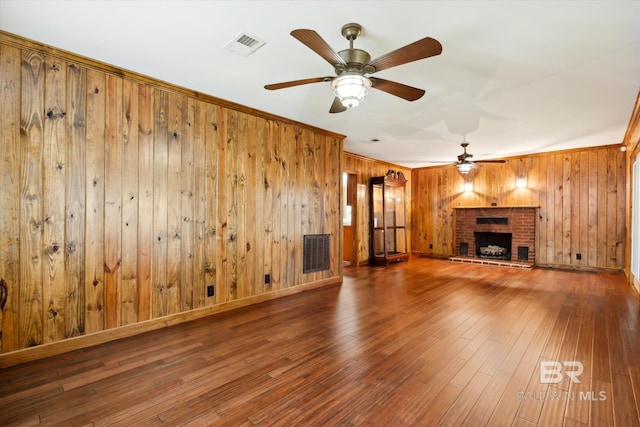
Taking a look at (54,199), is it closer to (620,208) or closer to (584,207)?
(584,207)

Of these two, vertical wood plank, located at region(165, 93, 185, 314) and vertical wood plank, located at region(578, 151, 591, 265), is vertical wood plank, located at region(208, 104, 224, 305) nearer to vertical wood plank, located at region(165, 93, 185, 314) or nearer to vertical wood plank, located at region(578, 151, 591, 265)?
vertical wood plank, located at region(165, 93, 185, 314)

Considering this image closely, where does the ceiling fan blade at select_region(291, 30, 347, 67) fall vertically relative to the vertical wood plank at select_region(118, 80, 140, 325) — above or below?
above

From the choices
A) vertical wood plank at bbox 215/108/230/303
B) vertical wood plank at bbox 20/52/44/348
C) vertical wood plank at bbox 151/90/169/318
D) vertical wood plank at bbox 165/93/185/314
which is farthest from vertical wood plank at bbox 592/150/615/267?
vertical wood plank at bbox 20/52/44/348

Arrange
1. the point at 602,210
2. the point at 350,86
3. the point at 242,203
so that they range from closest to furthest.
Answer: the point at 350,86 < the point at 242,203 < the point at 602,210

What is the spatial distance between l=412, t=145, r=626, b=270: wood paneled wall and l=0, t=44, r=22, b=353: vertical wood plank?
8.64 m

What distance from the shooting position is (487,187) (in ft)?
26.1

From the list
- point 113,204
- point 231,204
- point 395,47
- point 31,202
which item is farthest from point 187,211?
point 395,47

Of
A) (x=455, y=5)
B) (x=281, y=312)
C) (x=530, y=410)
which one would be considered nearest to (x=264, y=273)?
(x=281, y=312)

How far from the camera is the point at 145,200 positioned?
319 cm

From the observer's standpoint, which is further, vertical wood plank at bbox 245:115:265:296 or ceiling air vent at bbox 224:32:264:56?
vertical wood plank at bbox 245:115:265:296

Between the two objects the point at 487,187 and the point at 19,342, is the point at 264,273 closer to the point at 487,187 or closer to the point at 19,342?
the point at 19,342

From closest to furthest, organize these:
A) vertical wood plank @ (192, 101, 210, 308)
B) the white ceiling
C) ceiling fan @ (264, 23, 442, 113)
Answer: ceiling fan @ (264, 23, 442, 113), the white ceiling, vertical wood plank @ (192, 101, 210, 308)

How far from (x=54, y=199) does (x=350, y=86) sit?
8.91 ft

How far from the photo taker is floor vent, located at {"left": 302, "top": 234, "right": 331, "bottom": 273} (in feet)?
15.9
